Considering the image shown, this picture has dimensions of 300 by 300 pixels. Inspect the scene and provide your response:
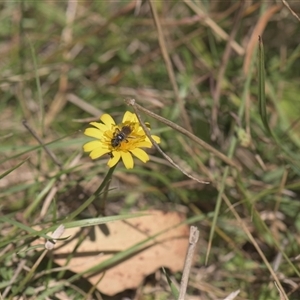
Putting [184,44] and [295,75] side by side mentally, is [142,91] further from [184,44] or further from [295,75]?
[295,75]

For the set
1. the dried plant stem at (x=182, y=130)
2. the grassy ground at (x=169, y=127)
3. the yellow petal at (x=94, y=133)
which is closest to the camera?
the dried plant stem at (x=182, y=130)

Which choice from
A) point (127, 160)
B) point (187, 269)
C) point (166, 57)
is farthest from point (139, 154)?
point (166, 57)

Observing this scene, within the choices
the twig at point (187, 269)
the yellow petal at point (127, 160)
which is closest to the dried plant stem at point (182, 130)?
the yellow petal at point (127, 160)

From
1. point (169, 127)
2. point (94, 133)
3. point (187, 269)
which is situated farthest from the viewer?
point (169, 127)

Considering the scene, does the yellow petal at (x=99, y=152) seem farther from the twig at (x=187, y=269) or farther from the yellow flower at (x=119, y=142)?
the twig at (x=187, y=269)

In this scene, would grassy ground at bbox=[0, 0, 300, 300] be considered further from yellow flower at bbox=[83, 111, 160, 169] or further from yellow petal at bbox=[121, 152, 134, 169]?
yellow petal at bbox=[121, 152, 134, 169]

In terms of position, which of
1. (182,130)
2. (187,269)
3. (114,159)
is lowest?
(187,269)

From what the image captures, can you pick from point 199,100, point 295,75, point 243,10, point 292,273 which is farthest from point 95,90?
point 292,273

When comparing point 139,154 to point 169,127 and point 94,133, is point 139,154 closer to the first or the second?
point 94,133
